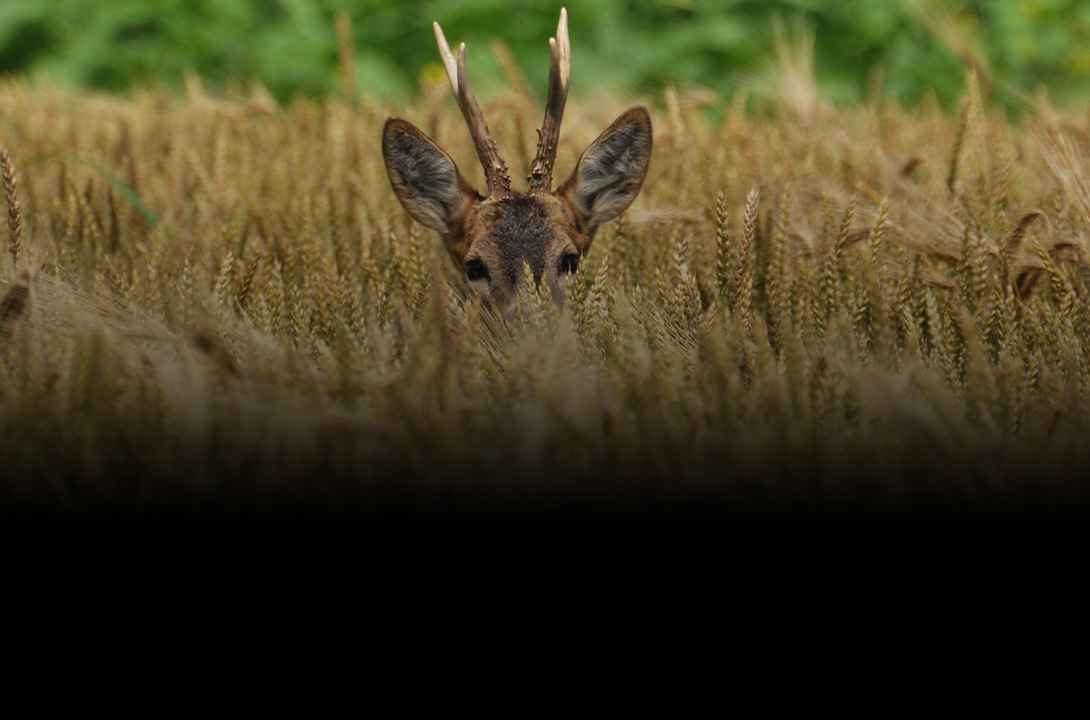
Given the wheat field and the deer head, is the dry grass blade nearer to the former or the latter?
the wheat field

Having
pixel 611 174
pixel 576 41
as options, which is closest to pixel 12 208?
pixel 611 174

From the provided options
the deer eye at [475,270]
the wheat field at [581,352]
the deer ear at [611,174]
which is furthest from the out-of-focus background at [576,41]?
the deer eye at [475,270]

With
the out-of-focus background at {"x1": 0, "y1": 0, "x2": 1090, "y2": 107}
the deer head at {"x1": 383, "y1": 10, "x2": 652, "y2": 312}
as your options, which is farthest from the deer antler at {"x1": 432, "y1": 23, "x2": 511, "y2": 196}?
the out-of-focus background at {"x1": 0, "y1": 0, "x2": 1090, "y2": 107}

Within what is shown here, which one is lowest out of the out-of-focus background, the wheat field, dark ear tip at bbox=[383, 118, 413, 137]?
the wheat field

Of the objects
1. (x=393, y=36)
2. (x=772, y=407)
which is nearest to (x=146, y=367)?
(x=772, y=407)

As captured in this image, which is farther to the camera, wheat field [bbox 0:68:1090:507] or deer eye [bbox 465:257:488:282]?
deer eye [bbox 465:257:488:282]

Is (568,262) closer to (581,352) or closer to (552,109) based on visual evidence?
(552,109)

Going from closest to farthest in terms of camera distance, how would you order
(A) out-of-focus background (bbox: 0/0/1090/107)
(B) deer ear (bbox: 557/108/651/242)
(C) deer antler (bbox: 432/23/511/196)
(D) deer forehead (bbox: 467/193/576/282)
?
(D) deer forehead (bbox: 467/193/576/282) < (C) deer antler (bbox: 432/23/511/196) < (B) deer ear (bbox: 557/108/651/242) < (A) out-of-focus background (bbox: 0/0/1090/107)

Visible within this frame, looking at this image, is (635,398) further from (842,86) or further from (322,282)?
(842,86)
